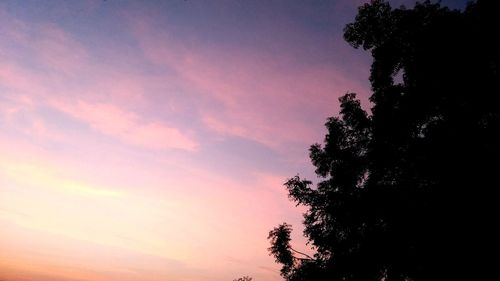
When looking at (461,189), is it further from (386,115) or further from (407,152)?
(386,115)

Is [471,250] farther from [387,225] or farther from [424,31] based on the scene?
[424,31]

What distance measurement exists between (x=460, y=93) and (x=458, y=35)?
7.18 ft

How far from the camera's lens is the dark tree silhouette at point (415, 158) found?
449 inches

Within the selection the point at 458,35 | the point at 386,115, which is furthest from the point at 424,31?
the point at 386,115

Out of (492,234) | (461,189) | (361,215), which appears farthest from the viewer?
(361,215)

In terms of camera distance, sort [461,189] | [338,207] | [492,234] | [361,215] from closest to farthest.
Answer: [492,234]
[461,189]
[361,215]
[338,207]

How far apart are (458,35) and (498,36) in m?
1.24

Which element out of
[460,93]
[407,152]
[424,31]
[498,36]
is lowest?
[407,152]

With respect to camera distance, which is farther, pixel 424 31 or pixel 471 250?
pixel 424 31

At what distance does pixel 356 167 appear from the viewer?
54.3ft

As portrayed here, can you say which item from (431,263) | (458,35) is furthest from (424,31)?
(431,263)

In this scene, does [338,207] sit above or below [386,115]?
below

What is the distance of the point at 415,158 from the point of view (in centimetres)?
Result: 1295

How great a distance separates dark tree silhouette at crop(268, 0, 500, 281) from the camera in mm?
11398
